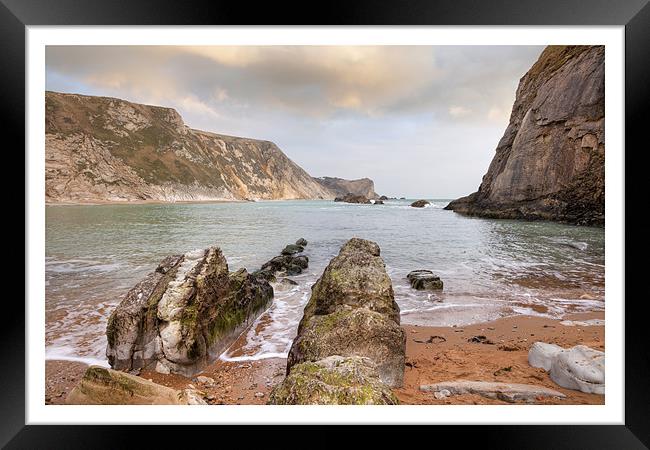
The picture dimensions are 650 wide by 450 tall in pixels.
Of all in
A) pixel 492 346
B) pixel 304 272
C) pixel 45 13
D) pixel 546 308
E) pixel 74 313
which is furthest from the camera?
pixel 304 272

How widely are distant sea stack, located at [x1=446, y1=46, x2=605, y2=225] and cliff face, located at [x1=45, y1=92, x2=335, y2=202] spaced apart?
27.0m

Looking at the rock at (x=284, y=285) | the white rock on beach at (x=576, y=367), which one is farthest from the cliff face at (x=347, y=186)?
the white rock on beach at (x=576, y=367)

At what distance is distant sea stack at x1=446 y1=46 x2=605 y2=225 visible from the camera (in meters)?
15.5

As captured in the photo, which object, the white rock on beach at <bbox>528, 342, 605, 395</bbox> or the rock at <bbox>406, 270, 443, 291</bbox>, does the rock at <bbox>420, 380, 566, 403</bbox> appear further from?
the rock at <bbox>406, 270, 443, 291</bbox>

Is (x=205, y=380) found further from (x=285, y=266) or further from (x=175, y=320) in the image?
(x=285, y=266)

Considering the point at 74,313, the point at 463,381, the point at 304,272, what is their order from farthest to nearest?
1. the point at 304,272
2. the point at 74,313
3. the point at 463,381

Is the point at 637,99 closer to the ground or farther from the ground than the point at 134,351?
farther from the ground

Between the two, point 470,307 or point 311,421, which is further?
point 470,307

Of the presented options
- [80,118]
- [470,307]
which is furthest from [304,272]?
[80,118]

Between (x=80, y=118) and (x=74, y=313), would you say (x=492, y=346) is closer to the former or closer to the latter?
(x=74, y=313)

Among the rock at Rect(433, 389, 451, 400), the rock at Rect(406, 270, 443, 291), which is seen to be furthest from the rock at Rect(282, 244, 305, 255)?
the rock at Rect(433, 389, 451, 400)

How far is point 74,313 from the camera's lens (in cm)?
479

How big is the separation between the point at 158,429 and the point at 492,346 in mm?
3733

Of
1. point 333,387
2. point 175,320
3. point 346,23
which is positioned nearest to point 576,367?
point 333,387
